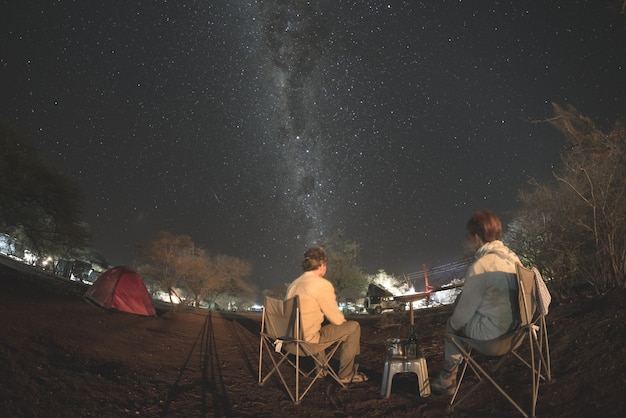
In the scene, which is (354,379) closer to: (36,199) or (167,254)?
(36,199)

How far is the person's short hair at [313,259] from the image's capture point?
172 inches

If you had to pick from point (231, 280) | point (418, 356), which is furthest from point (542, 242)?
point (231, 280)

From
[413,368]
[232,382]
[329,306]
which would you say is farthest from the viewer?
[232,382]

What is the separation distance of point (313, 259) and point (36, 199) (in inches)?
Answer: 664

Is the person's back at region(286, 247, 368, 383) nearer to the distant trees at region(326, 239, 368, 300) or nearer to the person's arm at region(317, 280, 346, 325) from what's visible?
the person's arm at region(317, 280, 346, 325)

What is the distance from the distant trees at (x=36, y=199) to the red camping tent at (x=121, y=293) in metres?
5.77

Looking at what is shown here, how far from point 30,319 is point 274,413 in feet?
17.6

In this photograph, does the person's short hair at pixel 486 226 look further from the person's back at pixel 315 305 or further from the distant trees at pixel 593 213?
the distant trees at pixel 593 213

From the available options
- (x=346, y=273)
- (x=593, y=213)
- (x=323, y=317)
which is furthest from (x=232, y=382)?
(x=346, y=273)

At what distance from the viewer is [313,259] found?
439cm

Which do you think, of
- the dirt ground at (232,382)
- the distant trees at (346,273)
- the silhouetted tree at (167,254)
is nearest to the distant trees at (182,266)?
the silhouetted tree at (167,254)

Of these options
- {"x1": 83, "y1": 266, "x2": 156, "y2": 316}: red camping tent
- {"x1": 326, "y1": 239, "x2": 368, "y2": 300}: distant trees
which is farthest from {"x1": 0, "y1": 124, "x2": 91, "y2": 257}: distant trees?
{"x1": 326, "y1": 239, "x2": 368, "y2": 300}: distant trees

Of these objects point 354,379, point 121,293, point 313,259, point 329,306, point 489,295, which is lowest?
point 354,379

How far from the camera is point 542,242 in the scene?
37.9ft
